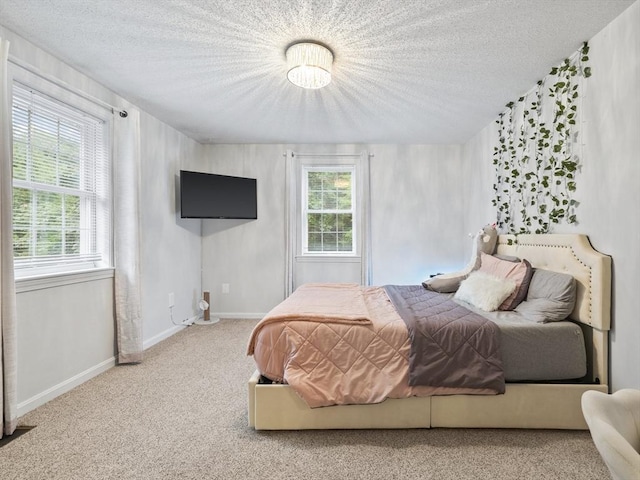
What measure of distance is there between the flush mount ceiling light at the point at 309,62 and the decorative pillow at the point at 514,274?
204 cm

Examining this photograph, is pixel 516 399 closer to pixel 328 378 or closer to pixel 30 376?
pixel 328 378

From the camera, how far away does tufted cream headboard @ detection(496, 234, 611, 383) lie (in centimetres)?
205

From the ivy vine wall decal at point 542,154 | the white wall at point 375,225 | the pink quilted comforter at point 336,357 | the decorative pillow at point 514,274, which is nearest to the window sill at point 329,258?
the white wall at point 375,225

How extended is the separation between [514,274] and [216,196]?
348 cm

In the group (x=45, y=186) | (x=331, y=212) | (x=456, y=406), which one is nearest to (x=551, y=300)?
(x=456, y=406)

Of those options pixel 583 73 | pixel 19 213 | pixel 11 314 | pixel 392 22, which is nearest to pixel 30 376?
pixel 11 314

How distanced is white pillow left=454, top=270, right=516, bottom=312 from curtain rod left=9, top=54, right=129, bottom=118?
3.38 m

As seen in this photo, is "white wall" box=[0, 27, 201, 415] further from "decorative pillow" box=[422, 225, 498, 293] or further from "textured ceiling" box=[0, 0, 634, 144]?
"decorative pillow" box=[422, 225, 498, 293]

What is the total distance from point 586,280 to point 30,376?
3.71m

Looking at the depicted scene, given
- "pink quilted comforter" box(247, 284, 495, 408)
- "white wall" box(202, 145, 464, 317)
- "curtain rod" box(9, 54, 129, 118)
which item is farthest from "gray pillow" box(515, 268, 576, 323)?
"curtain rod" box(9, 54, 129, 118)

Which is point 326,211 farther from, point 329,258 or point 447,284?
point 447,284

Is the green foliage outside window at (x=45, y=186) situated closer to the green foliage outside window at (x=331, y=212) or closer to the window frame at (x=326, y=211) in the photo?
the window frame at (x=326, y=211)

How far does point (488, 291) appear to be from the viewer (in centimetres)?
250

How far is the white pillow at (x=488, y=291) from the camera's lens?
2.44 meters
